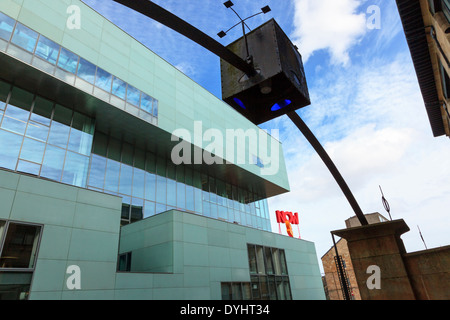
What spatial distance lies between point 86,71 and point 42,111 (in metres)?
3.51

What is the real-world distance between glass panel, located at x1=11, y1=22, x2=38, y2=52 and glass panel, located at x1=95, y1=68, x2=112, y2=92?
359cm

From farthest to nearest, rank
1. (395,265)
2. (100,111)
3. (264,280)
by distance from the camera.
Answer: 1. (264,280)
2. (100,111)
3. (395,265)

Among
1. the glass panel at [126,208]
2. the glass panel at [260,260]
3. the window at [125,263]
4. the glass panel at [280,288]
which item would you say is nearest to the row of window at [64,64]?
the glass panel at [126,208]

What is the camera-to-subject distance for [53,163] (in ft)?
51.1

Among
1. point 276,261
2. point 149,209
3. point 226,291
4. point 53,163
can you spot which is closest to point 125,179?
point 149,209

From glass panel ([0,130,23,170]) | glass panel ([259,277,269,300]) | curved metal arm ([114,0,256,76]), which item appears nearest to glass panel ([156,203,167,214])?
glass panel ([259,277,269,300])

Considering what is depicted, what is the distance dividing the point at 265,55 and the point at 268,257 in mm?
22967

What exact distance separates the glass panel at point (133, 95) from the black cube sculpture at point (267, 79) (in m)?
17.7

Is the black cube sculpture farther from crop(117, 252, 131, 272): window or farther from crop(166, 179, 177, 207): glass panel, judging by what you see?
crop(166, 179, 177, 207): glass panel

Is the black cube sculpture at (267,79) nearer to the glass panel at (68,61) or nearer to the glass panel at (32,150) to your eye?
the glass panel at (32,150)

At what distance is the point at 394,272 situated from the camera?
19.1 ft

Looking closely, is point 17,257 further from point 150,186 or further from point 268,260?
point 268,260
